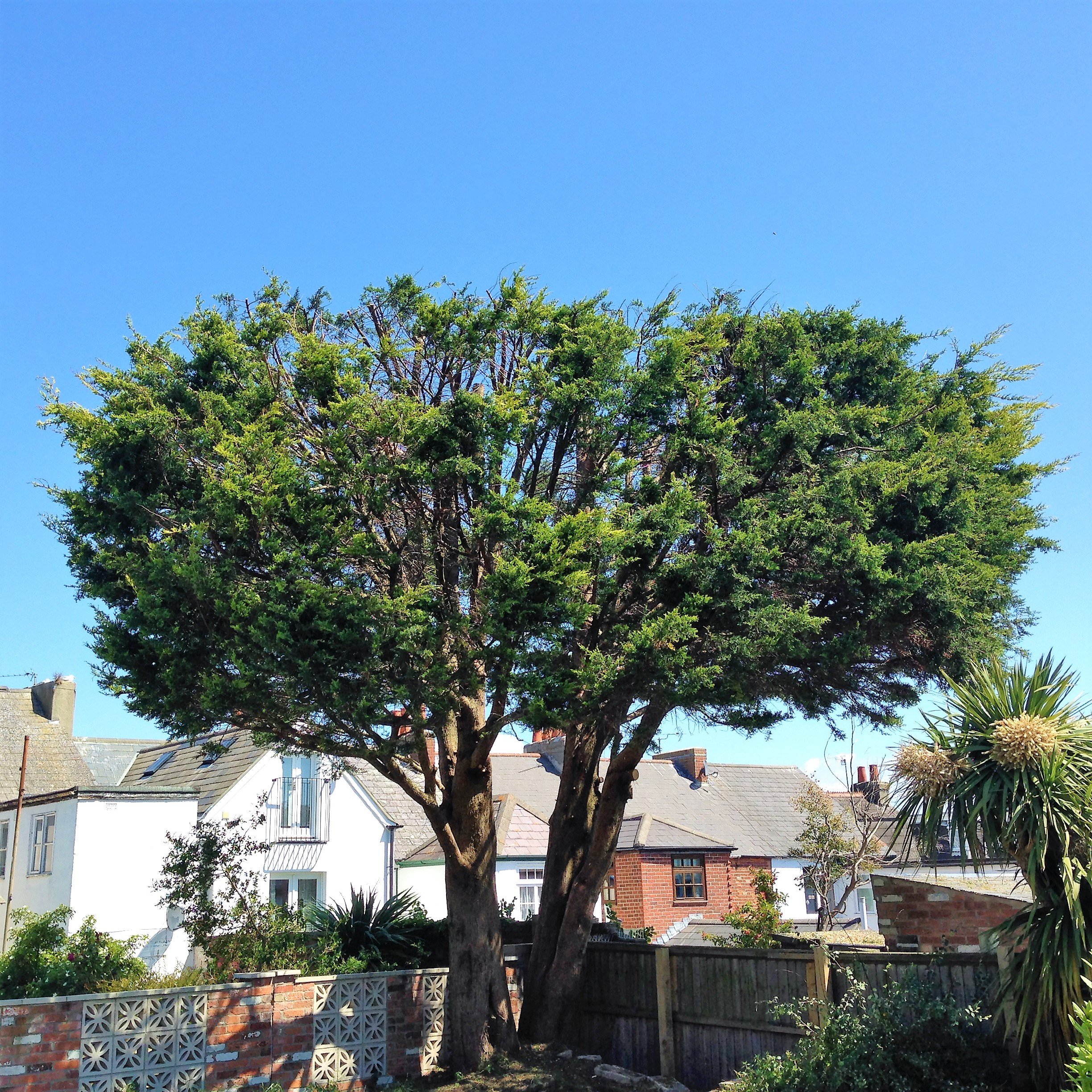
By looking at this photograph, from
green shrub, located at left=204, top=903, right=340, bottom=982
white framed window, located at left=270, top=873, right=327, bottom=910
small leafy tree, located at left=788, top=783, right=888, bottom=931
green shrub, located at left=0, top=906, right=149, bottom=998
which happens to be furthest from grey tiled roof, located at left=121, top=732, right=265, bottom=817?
small leafy tree, located at left=788, top=783, right=888, bottom=931

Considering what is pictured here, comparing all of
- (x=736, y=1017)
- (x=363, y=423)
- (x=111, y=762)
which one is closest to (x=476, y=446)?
(x=363, y=423)

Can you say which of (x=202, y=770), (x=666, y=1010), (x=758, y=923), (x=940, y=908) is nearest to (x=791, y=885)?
(x=202, y=770)

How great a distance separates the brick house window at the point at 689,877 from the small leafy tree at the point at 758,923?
54.2 feet

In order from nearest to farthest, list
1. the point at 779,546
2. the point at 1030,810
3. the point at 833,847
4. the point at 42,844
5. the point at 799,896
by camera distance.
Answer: the point at 1030,810
the point at 779,546
the point at 42,844
the point at 833,847
the point at 799,896

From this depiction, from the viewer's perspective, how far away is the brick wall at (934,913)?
46.4 feet

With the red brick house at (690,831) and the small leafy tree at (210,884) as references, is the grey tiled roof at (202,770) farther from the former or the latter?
the small leafy tree at (210,884)

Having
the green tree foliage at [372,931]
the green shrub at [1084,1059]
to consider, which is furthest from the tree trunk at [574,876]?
the green shrub at [1084,1059]

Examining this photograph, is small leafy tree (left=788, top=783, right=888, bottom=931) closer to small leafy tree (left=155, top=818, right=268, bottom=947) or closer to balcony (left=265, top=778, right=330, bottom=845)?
balcony (left=265, top=778, right=330, bottom=845)

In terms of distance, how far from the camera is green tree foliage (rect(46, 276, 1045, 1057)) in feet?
38.9

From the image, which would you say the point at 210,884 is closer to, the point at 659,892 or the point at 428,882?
the point at 428,882

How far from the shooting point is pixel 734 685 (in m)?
13.1

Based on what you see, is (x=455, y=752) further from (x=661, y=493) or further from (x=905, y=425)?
(x=905, y=425)

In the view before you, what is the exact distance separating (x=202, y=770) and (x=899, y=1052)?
24.6 metres

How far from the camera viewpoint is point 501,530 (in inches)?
466
